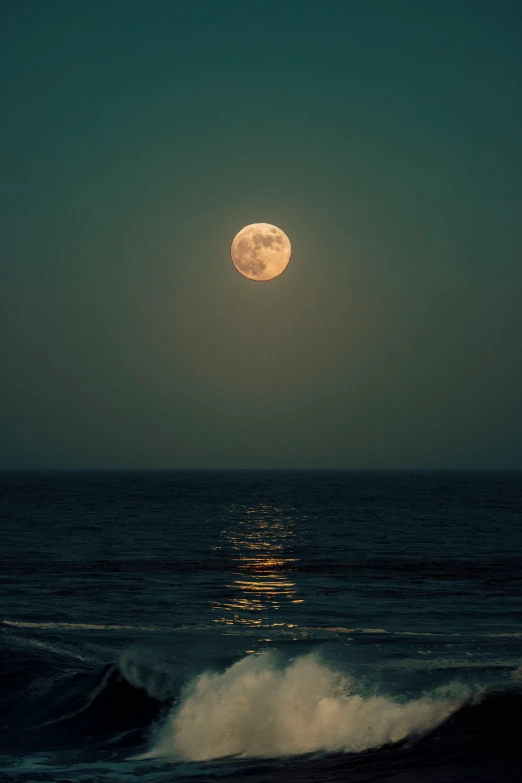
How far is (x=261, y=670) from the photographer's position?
2148cm

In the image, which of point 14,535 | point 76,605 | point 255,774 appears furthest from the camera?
point 14,535

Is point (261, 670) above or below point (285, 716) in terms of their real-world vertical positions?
above

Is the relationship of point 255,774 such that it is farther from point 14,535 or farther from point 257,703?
point 14,535

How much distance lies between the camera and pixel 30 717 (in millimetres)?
19641

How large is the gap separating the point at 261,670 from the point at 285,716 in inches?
120

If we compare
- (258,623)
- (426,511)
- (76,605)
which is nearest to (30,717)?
(258,623)

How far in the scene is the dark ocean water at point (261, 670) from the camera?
16.3 meters

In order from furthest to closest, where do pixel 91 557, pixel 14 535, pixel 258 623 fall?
1. pixel 14 535
2. pixel 91 557
3. pixel 258 623

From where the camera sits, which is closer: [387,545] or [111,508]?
[387,545]

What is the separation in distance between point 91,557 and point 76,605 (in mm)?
17936

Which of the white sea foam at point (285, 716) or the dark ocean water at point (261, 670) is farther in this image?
the white sea foam at point (285, 716)

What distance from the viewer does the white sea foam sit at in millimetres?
17047

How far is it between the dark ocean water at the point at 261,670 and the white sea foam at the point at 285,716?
47 mm

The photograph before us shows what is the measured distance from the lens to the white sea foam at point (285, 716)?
1705cm
